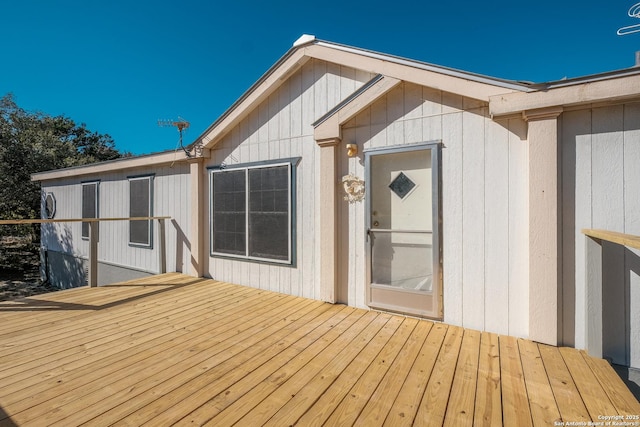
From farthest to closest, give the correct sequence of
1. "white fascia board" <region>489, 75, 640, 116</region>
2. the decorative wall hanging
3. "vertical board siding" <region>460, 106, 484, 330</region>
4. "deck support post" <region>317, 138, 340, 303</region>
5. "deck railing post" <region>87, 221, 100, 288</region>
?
"deck railing post" <region>87, 221, 100, 288</region> → "deck support post" <region>317, 138, 340, 303</region> → the decorative wall hanging → "vertical board siding" <region>460, 106, 484, 330</region> → "white fascia board" <region>489, 75, 640, 116</region>

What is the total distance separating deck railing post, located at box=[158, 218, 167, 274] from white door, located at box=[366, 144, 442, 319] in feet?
A: 13.5

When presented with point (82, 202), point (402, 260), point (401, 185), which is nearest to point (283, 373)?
point (402, 260)

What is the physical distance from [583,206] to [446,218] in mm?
1016

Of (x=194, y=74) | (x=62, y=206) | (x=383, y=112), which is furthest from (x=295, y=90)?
(x=194, y=74)

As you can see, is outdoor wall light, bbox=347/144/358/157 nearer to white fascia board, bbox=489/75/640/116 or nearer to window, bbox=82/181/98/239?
white fascia board, bbox=489/75/640/116

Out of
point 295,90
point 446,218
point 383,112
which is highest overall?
point 295,90

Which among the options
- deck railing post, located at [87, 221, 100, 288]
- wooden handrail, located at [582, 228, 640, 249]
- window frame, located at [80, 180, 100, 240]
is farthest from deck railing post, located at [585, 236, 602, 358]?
window frame, located at [80, 180, 100, 240]

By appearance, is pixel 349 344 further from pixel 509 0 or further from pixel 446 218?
pixel 509 0

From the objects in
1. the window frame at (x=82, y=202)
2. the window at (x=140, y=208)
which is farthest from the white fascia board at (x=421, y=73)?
the window frame at (x=82, y=202)

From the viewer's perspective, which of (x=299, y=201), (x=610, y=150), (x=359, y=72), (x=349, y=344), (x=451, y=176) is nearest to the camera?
(x=610, y=150)

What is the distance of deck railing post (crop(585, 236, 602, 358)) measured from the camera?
1968 mm

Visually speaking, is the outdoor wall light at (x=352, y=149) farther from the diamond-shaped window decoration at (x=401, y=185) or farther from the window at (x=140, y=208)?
the window at (x=140, y=208)

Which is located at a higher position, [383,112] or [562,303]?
[383,112]

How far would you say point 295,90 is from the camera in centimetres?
378
